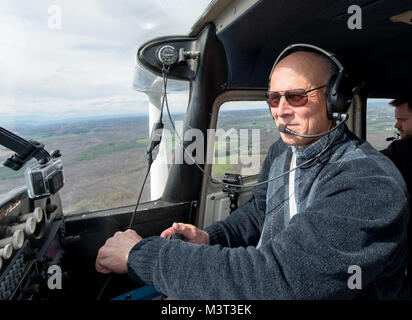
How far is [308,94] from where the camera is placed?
1.06 metres

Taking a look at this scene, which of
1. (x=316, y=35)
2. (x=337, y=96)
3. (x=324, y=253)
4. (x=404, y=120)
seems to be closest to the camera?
(x=324, y=253)

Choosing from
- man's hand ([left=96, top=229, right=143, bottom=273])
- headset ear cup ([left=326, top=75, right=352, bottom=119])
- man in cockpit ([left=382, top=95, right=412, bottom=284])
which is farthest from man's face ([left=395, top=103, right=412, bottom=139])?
man's hand ([left=96, top=229, right=143, bottom=273])

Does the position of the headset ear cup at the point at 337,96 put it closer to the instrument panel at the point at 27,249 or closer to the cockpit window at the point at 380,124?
the instrument panel at the point at 27,249

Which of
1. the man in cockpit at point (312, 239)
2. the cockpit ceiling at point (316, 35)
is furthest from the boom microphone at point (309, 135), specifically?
the cockpit ceiling at point (316, 35)

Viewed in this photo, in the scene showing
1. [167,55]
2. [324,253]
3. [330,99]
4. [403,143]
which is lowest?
[324,253]

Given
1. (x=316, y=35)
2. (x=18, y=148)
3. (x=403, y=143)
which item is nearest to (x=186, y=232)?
(x=18, y=148)

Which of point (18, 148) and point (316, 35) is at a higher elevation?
point (316, 35)

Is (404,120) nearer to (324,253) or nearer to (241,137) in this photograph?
(241,137)

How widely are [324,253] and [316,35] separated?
1.29 m

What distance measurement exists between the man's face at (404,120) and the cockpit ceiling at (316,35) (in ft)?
1.80

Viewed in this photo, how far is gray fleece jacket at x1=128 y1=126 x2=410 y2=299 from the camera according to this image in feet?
2.39

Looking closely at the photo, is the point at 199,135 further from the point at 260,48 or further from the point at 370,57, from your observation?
the point at 370,57

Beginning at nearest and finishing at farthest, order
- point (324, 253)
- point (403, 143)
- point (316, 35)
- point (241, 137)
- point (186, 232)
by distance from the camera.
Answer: point (324, 253) < point (186, 232) < point (316, 35) < point (241, 137) < point (403, 143)
